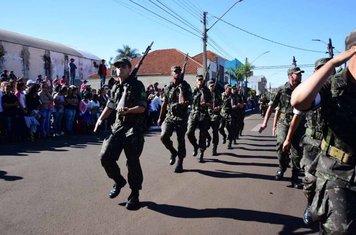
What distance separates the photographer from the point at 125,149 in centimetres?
547

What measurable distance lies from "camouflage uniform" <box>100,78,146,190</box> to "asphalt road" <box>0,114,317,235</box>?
1.56 ft

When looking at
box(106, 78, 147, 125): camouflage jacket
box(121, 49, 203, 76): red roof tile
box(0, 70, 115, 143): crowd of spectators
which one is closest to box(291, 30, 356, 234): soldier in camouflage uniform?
box(106, 78, 147, 125): camouflage jacket

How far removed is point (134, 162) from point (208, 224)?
1.37 metres

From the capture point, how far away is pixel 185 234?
4.48 meters

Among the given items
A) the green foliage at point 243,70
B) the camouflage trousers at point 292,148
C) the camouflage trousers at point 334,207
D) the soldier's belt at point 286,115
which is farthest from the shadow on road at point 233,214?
the green foliage at point 243,70

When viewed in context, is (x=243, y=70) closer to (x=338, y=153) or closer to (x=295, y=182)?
(x=295, y=182)

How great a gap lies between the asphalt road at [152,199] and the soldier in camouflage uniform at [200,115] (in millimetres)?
472

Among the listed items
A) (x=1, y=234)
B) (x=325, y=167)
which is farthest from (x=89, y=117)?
(x=325, y=167)

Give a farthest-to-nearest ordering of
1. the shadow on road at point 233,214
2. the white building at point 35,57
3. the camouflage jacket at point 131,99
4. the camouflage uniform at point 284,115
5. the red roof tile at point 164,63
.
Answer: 1. the red roof tile at point 164,63
2. the white building at point 35,57
3. the camouflage uniform at point 284,115
4. the camouflage jacket at point 131,99
5. the shadow on road at point 233,214

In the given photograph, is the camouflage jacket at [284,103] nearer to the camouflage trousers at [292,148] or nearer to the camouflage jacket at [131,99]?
the camouflage trousers at [292,148]

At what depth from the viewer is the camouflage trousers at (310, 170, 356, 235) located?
2836mm

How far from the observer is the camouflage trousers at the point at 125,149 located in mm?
5398

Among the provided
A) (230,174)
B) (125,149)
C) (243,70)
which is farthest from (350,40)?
(243,70)

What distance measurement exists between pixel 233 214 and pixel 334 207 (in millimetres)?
2497
